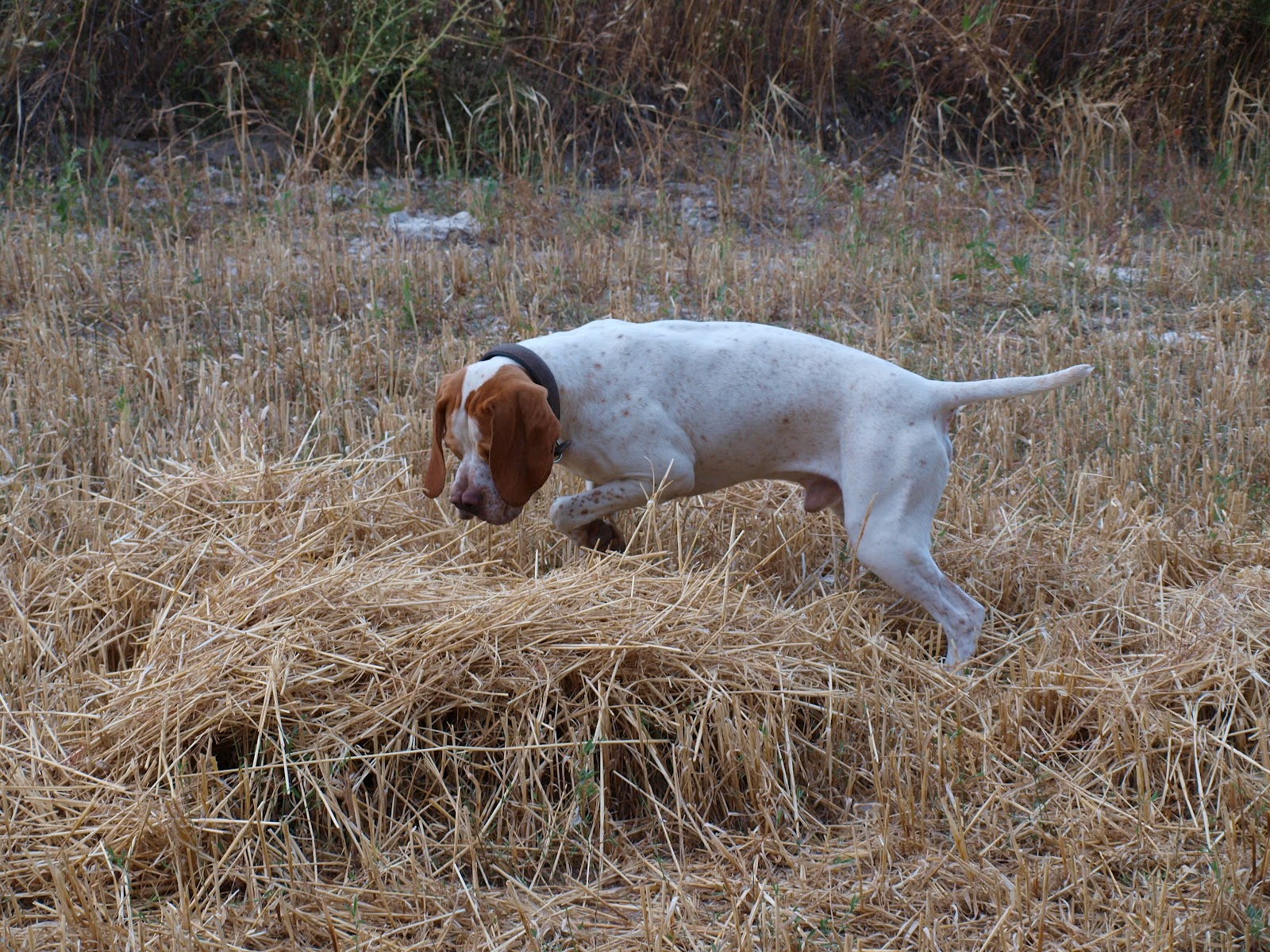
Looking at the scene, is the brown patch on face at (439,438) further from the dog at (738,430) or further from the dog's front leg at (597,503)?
the dog's front leg at (597,503)

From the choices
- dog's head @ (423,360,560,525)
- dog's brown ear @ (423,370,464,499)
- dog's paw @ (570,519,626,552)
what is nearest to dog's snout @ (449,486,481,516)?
dog's head @ (423,360,560,525)

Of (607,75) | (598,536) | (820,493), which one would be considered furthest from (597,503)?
(607,75)

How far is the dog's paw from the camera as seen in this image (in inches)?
149

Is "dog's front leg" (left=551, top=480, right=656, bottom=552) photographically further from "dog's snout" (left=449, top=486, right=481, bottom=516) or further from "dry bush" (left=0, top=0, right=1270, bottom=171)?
"dry bush" (left=0, top=0, right=1270, bottom=171)

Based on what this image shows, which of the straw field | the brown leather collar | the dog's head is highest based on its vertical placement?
the brown leather collar

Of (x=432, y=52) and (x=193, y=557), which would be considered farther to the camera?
(x=432, y=52)

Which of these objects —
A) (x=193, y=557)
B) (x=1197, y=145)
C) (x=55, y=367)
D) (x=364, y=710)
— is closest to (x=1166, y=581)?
(x=364, y=710)

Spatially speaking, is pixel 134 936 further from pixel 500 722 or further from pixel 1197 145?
pixel 1197 145

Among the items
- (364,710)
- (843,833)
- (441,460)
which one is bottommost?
(843,833)

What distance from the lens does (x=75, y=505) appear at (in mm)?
4105

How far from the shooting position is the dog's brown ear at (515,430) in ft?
10.7

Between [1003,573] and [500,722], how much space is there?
71.5 inches

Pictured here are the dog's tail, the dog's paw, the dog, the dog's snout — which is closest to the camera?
the dog's snout

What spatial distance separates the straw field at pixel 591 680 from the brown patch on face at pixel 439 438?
0.76 feet
